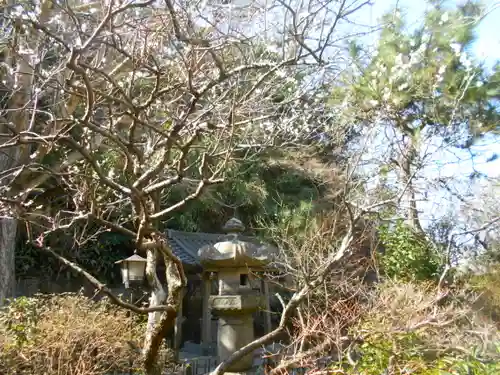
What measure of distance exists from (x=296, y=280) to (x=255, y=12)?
465 cm

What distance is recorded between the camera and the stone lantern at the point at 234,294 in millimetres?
5129

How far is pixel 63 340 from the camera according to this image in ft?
15.4

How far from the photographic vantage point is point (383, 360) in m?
4.28

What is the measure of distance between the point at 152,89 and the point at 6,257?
3361 millimetres

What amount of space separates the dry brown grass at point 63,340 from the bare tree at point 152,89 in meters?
0.63

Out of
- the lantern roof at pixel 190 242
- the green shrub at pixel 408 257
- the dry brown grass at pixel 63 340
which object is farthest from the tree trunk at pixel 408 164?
the dry brown grass at pixel 63 340

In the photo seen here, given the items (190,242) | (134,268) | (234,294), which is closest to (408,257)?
(234,294)

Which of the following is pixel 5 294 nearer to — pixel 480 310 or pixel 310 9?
pixel 310 9

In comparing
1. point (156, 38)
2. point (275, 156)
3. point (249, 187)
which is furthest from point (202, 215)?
point (156, 38)

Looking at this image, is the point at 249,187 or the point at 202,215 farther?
the point at 202,215

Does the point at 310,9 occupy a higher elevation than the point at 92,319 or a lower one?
higher

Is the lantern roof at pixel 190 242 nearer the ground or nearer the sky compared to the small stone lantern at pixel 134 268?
nearer the sky

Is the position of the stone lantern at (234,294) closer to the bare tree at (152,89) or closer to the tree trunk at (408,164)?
the bare tree at (152,89)

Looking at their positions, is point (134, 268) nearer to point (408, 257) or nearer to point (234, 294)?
point (234, 294)
